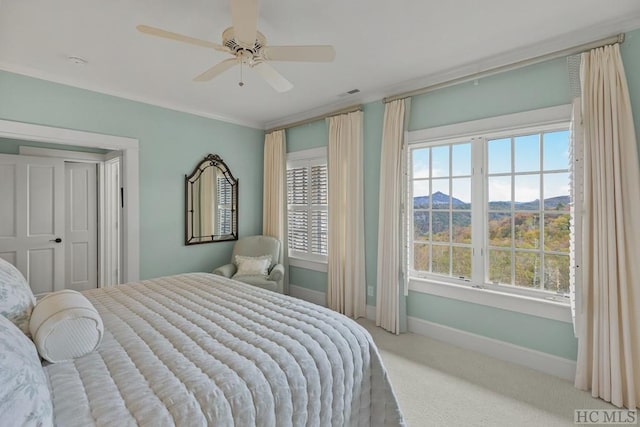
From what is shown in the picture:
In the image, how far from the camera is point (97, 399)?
972 millimetres

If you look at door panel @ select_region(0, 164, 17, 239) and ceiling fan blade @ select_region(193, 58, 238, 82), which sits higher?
ceiling fan blade @ select_region(193, 58, 238, 82)

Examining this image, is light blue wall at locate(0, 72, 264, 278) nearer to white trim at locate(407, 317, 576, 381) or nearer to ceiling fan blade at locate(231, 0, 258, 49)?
ceiling fan blade at locate(231, 0, 258, 49)

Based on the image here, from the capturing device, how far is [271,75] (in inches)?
86.7

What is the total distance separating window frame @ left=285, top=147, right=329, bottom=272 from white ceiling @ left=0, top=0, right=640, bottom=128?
3.39ft

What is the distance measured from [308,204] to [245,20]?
9.32 feet

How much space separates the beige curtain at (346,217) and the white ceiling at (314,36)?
0.60m

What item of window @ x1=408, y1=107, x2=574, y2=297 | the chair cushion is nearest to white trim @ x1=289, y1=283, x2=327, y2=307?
the chair cushion

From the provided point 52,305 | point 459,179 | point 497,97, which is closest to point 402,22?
point 497,97

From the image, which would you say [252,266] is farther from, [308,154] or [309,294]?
[308,154]

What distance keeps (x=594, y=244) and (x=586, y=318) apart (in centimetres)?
52

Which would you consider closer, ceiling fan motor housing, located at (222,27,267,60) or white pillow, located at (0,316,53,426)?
white pillow, located at (0,316,53,426)

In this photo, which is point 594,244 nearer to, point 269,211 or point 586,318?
point 586,318

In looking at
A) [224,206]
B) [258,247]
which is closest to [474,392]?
[258,247]

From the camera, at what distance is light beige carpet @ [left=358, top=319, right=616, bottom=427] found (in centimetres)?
194
